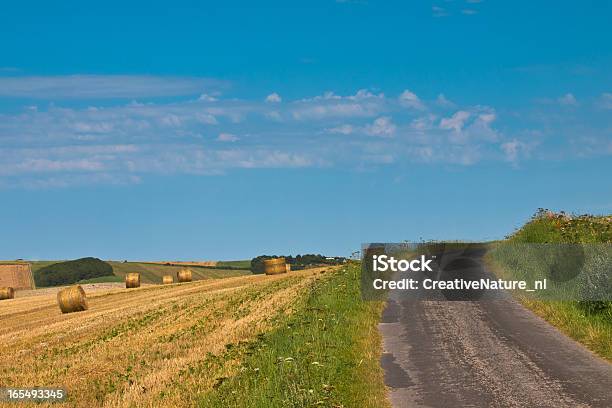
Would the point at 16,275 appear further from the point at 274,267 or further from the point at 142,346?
the point at 142,346

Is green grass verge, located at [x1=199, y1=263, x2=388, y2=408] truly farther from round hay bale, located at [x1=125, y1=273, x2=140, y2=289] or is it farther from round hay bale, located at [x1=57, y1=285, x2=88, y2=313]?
round hay bale, located at [x1=125, y1=273, x2=140, y2=289]

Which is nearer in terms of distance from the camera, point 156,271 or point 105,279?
point 156,271

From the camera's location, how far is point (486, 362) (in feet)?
56.9

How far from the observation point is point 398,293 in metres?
28.5

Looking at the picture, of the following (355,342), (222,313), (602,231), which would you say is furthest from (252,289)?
(355,342)

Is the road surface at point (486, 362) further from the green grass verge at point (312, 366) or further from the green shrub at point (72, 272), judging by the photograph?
the green shrub at point (72, 272)

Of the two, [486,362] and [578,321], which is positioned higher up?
[578,321]

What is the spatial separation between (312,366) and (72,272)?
385 ft

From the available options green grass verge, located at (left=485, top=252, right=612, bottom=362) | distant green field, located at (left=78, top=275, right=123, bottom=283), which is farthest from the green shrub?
green grass verge, located at (left=485, top=252, right=612, bottom=362)

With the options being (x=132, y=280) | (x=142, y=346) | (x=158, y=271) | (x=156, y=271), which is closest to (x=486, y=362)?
(x=142, y=346)

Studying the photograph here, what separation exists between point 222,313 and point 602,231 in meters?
14.8

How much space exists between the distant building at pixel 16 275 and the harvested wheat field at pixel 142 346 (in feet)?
128

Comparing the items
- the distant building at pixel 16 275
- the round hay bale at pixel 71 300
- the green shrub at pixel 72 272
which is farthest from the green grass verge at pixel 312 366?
the green shrub at pixel 72 272

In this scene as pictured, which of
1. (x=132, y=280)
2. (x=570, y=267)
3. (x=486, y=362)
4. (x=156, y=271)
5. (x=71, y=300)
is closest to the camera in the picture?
(x=486, y=362)
